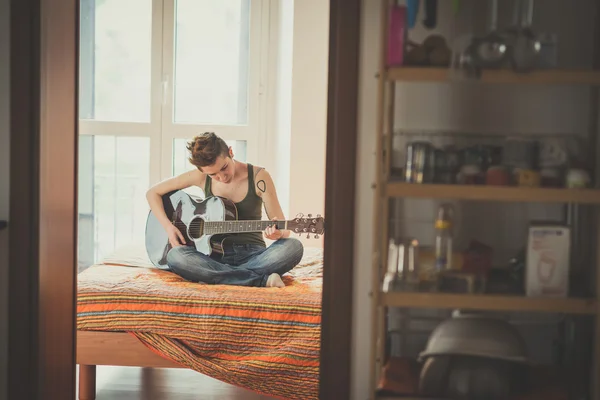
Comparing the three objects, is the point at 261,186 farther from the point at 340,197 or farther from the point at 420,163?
the point at 420,163

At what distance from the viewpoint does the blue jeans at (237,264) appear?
3398 millimetres

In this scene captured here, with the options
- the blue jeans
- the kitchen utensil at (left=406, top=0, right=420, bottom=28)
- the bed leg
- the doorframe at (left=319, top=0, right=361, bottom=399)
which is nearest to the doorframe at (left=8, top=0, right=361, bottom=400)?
the doorframe at (left=319, top=0, right=361, bottom=399)

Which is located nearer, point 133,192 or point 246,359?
point 246,359

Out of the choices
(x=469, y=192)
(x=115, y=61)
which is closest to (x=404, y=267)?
(x=469, y=192)

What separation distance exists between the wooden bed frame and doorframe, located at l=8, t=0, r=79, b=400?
0.61 metres

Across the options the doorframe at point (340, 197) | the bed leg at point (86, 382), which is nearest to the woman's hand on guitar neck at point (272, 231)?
the bed leg at point (86, 382)

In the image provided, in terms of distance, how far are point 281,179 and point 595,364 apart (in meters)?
3.51

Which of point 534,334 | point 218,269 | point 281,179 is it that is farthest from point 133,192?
point 534,334

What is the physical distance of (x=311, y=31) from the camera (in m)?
4.82

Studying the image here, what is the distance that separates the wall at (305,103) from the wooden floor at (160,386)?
5.29ft

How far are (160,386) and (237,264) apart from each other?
65 cm

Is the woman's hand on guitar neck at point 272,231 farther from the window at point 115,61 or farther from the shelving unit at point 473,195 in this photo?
the window at point 115,61

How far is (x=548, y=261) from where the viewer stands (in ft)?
6.15

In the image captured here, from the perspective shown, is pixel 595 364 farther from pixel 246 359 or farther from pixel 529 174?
pixel 246 359
